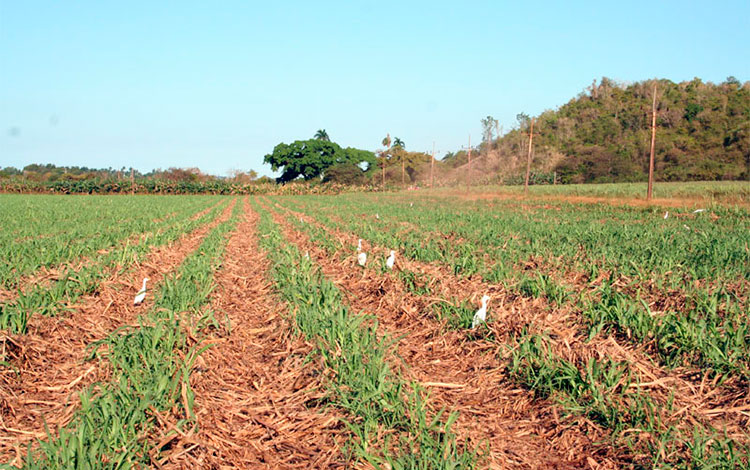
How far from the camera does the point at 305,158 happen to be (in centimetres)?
8275

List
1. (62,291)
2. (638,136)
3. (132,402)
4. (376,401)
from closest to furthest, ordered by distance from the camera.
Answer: (132,402)
(376,401)
(62,291)
(638,136)

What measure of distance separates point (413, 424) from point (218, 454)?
103 cm

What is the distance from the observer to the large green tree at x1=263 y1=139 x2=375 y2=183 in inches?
3275

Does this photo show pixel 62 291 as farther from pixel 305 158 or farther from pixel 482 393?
pixel 305 158

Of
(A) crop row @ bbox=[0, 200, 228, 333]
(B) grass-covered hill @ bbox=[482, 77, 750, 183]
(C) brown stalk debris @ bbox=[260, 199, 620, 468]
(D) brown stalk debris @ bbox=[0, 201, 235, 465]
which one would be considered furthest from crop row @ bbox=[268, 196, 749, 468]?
(B) grass-covered hill @ bbox=[482, 77, 750, 183]

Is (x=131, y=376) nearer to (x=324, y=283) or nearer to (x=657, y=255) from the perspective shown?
(x=324, y=283)

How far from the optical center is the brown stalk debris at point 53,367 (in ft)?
9.45

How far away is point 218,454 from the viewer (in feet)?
8.48

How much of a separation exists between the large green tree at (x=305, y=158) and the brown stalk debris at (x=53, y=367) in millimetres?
78333

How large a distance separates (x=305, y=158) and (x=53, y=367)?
80.6m

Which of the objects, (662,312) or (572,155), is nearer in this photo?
(662,312)

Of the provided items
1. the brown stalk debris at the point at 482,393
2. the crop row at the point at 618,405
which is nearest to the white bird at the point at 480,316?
the brown stalk debris at the point at 482,393

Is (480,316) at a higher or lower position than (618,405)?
higher

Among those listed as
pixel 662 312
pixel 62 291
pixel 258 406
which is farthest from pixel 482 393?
pixel 62 291
